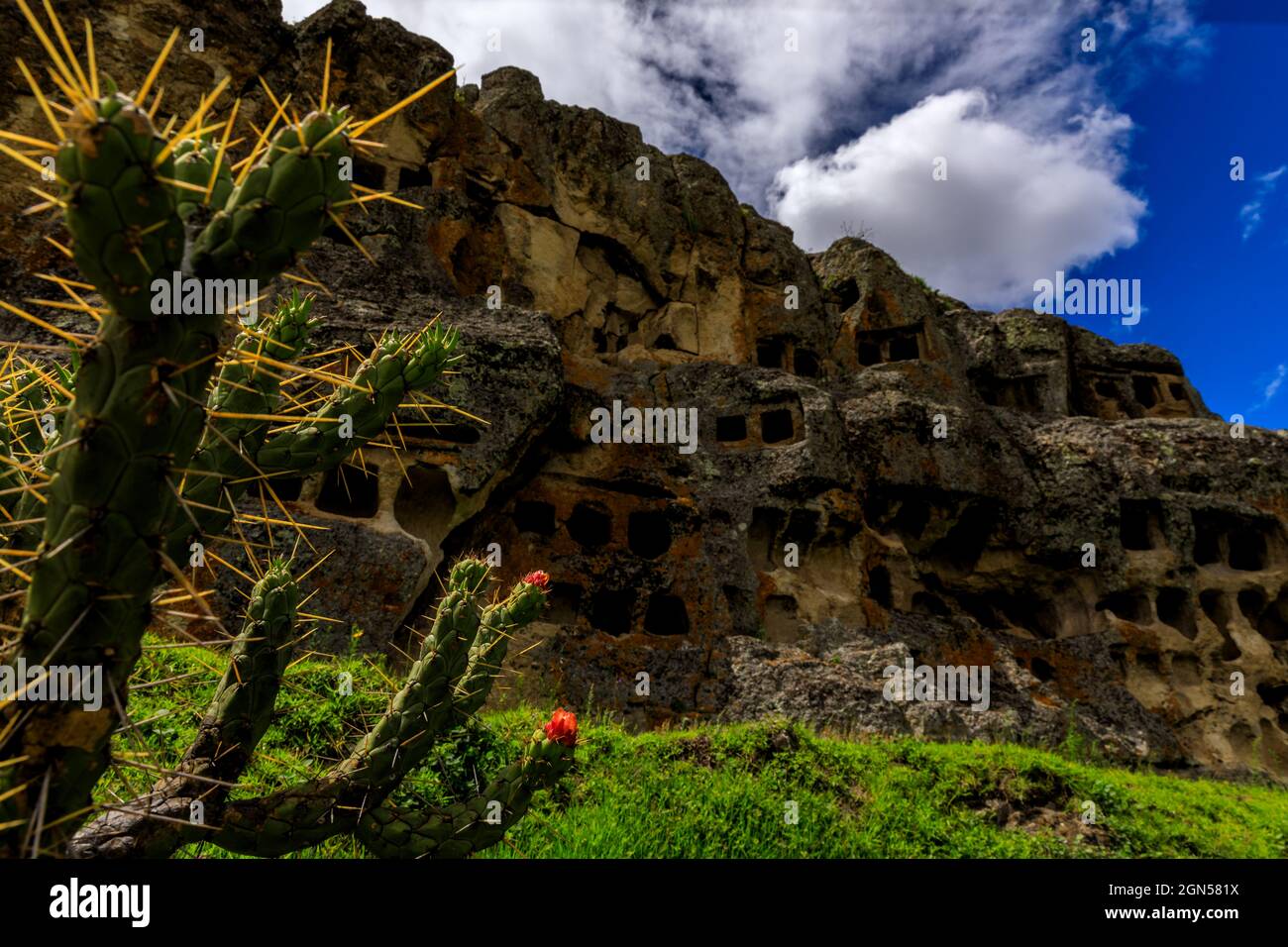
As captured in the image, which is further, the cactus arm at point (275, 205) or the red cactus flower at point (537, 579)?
the red cactus flower at point (537, 579)

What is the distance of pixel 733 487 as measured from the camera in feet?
52.6

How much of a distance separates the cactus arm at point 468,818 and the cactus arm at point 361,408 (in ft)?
5.57

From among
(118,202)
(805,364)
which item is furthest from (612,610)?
(118,202)

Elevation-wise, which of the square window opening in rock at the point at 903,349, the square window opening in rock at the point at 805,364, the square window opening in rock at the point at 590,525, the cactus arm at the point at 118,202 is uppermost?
the square window opening in rock at the point at 903,349

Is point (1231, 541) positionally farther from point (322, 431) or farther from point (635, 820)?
point (322, 431)

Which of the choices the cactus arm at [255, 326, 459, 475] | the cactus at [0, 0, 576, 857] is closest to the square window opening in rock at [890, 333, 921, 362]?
the cactus arm at [255, 326, 459, 475]

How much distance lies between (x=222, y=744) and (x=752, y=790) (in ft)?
18.1

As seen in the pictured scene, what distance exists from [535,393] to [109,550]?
11.9m

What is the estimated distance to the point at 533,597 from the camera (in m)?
4.76

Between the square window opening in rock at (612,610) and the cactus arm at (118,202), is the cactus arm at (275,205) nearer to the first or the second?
the cactus arm at (118,202)

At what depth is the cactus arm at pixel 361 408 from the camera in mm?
3424

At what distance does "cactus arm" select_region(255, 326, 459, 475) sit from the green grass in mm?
2624

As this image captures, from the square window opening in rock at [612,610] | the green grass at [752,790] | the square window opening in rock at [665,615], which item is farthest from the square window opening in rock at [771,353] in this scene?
the green grass at [752,790]
